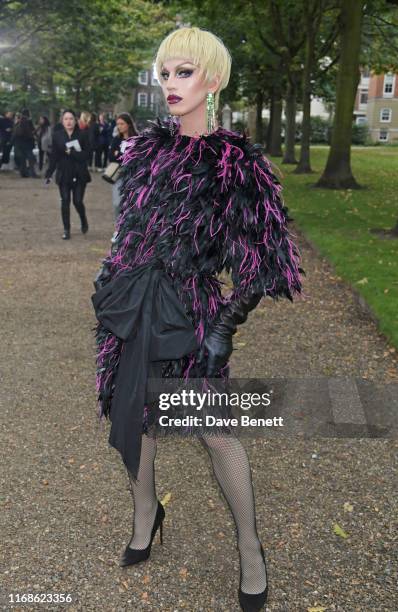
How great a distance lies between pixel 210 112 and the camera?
105 inches

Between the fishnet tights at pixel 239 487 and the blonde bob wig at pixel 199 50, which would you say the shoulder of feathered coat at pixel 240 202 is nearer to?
the blonde bob wig at pixel 199 50

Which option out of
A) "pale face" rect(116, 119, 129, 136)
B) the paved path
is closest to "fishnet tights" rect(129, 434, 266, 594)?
the paved path

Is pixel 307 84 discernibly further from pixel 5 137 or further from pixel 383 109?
pixel 383 109

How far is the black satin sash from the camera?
8.21 feet

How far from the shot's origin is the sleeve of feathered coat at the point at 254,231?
8.15 ft

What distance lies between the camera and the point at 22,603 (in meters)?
2.81

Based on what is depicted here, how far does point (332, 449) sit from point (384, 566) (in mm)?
1192

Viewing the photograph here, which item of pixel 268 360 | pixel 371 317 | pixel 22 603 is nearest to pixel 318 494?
pixel 22 603

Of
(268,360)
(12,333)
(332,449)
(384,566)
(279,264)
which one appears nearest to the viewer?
(279,264)

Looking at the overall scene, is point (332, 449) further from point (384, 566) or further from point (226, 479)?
point (226, 479)

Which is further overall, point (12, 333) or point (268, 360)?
point (12, 333)

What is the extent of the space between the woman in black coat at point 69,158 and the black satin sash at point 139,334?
341 inches

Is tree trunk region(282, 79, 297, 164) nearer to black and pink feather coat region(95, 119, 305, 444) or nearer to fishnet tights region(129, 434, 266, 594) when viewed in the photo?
black and pink feather coat region(95, 119, 305, 444)

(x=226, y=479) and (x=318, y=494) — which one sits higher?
(x=226, y=479)
